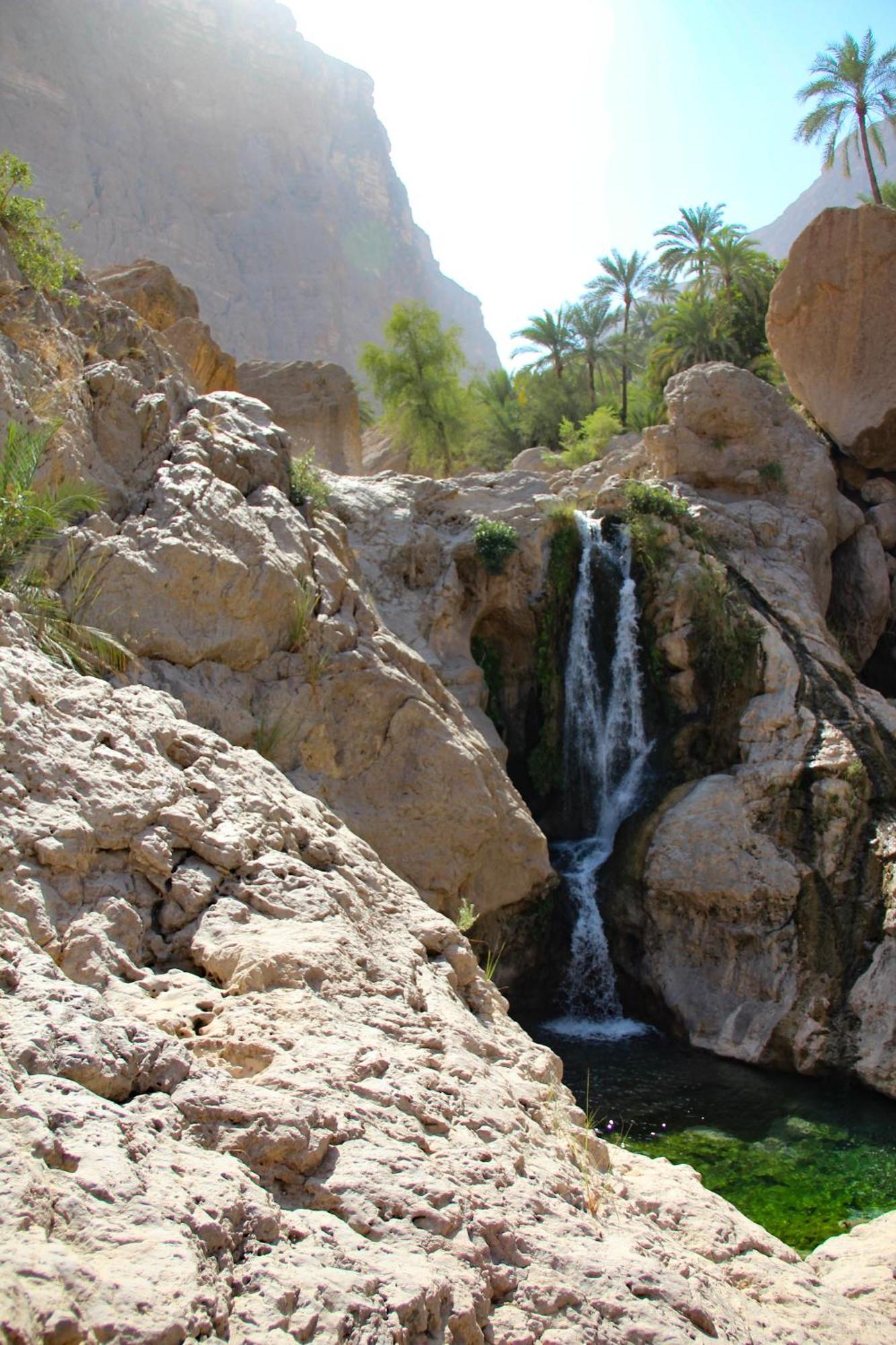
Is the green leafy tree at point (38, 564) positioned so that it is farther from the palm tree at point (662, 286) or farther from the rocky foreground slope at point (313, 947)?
the palm tree at point (662, 286)

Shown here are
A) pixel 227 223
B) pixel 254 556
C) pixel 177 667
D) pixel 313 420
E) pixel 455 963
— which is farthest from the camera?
pixel 227 223

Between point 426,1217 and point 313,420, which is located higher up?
point 313,420

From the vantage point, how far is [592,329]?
34.5 meters

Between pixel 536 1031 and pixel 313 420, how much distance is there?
15.4 meters

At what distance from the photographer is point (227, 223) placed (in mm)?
62812

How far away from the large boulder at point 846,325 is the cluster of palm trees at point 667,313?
7825mm

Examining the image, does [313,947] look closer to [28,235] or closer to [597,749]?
[28,235]

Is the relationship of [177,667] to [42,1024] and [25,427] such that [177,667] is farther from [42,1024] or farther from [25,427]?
[42,1024]

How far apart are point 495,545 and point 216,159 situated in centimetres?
6011

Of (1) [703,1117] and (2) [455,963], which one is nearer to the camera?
(2) [455,963]

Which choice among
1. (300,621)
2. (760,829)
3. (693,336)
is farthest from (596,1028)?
(693,336)

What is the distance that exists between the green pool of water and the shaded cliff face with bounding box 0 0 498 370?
161 feet

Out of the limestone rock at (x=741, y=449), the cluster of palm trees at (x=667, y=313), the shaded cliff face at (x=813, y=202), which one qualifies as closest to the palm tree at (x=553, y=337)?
the cluster of palm trees at (x=667, y=313)

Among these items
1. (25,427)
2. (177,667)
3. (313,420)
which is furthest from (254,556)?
(313,420)
